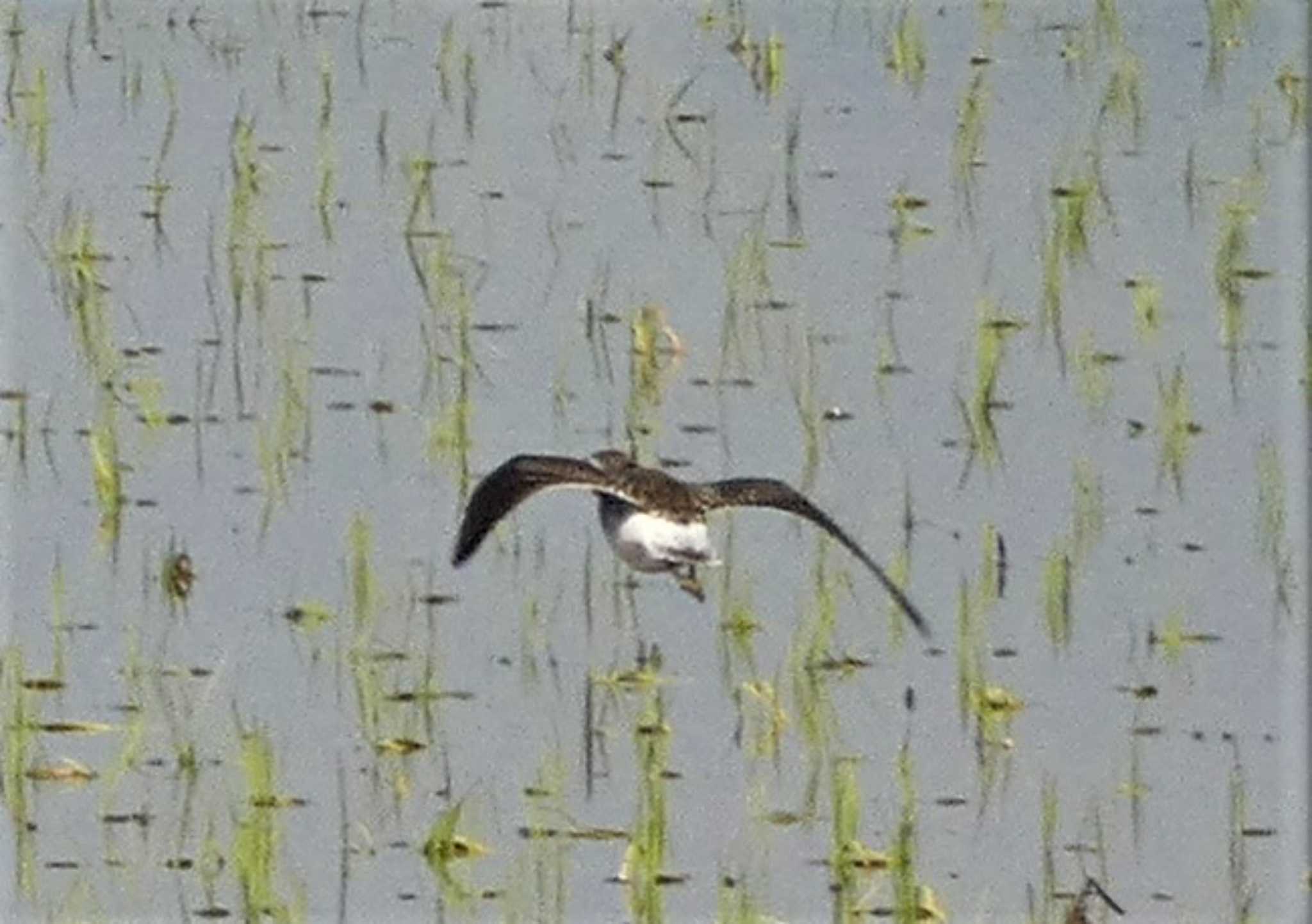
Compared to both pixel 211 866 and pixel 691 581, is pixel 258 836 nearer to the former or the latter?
pixel 211 866

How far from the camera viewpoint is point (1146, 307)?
8.50 m

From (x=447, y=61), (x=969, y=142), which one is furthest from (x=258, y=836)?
(x=447, y=61)

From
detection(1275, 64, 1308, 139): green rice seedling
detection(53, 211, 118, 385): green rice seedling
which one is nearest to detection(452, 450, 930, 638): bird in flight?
detection(53, 211, 118, 385): green rice seedling

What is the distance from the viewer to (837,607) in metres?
7.21

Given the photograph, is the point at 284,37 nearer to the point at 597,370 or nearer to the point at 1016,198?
the point at 1016,198

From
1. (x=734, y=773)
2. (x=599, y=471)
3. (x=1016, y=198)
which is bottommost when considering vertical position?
(x=734, y=773)

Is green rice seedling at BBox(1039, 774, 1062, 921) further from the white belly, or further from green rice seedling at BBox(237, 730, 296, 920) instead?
green rice seedling at BBox(237, 730, 296, 920)

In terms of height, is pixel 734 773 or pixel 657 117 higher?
pixel 657 117

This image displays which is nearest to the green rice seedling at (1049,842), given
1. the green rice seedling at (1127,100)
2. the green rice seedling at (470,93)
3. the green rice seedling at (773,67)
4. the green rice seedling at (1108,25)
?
the green rice seedling at (1127,100)

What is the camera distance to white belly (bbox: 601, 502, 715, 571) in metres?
6.89

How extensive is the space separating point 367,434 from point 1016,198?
1831mm

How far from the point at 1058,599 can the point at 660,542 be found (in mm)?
649

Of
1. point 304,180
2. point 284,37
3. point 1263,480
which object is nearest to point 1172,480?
point 1263,480

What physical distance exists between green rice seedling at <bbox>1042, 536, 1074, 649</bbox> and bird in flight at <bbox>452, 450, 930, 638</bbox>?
0.20m
